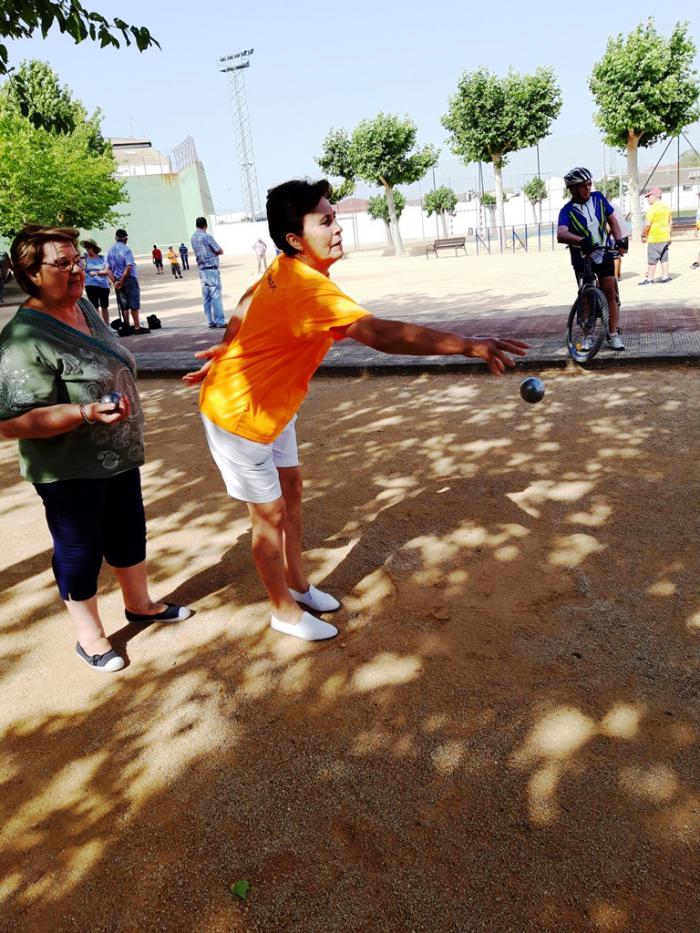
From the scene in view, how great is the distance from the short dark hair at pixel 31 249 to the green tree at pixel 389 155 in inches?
1356

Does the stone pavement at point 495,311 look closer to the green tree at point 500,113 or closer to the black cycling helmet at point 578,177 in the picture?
the black cycling helmet at point 578,177

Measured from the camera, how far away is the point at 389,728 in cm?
279

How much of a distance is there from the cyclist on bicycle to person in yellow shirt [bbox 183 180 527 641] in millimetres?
5419

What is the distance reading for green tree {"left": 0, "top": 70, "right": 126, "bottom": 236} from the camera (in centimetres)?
2931

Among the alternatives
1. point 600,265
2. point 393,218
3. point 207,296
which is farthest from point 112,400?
point 393,218

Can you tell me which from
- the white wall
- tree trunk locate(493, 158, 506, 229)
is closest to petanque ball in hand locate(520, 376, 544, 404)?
tree trunk locate(493, 158, 506, 229)

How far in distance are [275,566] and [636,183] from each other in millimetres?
28234

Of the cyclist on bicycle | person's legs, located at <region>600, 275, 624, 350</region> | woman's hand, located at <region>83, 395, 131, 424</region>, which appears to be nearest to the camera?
woman's hand, located at <region>83, 395, 131, 424</region>

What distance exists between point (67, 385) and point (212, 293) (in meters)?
10.9

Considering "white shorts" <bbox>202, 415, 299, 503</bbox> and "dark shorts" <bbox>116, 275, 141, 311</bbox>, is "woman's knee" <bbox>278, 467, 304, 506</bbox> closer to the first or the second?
"white shorts" <bbox>202, 415, 299, 503</bbox>

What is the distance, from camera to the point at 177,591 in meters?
4.04

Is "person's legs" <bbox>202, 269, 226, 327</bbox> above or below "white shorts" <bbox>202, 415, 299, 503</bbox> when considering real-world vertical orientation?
above

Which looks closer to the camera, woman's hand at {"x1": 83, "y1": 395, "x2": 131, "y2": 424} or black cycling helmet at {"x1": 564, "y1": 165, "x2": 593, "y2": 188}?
woman's hand at {"x1": 83, "y1": 395, "x2": 131, "y2": 424}

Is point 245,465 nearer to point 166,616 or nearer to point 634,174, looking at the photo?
point 166,616
